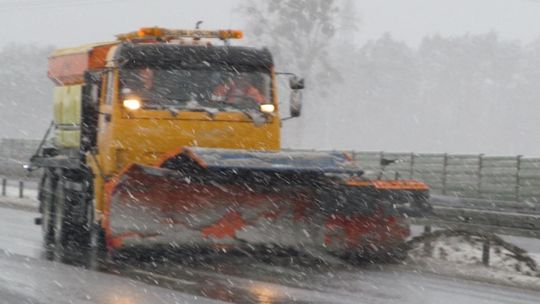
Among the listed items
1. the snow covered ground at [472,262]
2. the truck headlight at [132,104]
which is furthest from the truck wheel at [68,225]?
the snow covered ground at [472,262]

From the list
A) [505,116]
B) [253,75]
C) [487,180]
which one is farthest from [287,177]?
[505,116]

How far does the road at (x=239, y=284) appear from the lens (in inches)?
384

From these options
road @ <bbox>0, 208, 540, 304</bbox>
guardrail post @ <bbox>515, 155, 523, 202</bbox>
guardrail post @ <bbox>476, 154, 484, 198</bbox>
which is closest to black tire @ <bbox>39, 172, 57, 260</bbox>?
road @ <bbox>0, 208, 540, 304</bbox>

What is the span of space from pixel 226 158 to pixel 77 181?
3774 mm

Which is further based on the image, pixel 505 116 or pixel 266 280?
pixel 505 116

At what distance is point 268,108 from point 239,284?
3337 millimetres

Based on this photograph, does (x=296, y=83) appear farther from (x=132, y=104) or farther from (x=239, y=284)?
(x=239, y=284)

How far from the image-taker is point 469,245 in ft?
46.1

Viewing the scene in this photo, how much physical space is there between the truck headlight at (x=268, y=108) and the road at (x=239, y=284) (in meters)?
1.84

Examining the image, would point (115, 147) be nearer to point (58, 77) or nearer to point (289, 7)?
point (58, 77)

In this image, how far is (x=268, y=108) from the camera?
44.1 ft

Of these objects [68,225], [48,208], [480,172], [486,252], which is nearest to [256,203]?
[486,252]

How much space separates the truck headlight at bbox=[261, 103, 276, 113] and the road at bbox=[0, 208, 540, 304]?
184 cm

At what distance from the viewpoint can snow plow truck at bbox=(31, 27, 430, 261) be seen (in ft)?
39.1
